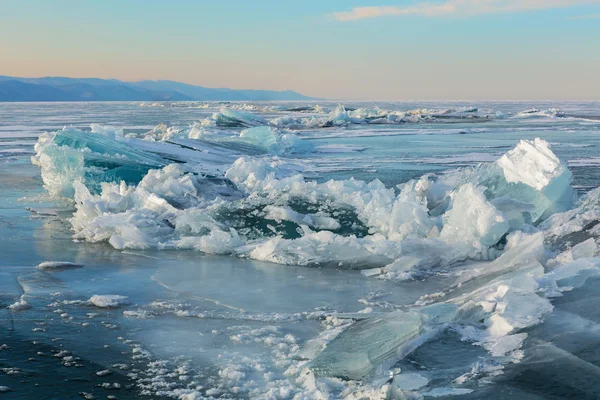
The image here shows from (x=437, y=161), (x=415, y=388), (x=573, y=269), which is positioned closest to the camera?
(x=415, y=388)

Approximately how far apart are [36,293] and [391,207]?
3963mm

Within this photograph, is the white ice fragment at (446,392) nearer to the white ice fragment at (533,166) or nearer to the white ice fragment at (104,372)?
the white ice fragment at (104,372)

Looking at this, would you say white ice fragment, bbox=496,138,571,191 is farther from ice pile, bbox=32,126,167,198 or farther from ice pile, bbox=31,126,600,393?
ice pile, bbox=32,126,167,198

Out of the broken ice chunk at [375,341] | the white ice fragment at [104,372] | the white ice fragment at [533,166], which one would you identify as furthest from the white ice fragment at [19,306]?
the white ice fragment at [533,166]

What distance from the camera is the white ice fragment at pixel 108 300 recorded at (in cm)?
492

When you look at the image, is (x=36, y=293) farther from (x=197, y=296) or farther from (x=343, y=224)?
(x=343, y=224)

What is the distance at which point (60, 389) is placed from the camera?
3391mm

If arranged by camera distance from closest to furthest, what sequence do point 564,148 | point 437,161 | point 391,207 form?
point 391,207
point 437,161
point 564,148

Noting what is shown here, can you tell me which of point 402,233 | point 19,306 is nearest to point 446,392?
point 19,306

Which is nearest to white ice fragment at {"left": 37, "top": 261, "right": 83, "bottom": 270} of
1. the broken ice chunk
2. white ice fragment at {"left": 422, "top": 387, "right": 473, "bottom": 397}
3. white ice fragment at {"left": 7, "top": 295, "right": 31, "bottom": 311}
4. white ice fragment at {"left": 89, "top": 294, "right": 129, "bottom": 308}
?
white ice fragment at {"left": 7, "top": 295, "right": 31, "bottom": 311}

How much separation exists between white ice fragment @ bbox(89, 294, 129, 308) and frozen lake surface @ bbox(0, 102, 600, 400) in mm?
23

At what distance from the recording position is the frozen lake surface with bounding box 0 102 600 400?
353 centimetres

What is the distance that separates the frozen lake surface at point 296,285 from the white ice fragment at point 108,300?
2 centimetres

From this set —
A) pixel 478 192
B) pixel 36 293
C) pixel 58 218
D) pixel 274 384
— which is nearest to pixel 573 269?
pixel 478 192
